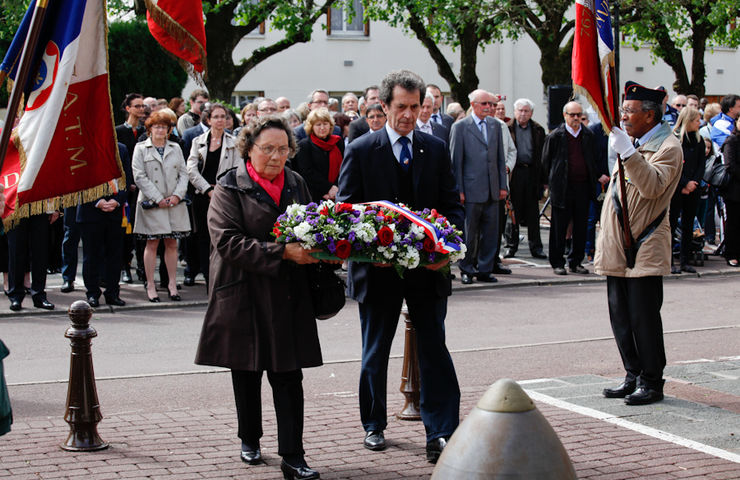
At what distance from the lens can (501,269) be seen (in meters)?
14.9

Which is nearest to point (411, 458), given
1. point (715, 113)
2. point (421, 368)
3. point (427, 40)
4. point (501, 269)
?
point (421, 368)

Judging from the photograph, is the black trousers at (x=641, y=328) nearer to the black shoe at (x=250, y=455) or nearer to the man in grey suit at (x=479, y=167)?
the black shoe at (x=250, y=455)

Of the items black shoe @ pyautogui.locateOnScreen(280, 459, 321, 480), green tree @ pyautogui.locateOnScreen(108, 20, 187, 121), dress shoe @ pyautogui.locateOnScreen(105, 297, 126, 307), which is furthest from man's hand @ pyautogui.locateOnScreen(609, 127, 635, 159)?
green tree @ pyautogui.locateOnScreen(108, 20, 187, 121)

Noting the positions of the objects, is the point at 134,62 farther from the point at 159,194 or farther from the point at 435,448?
the point at 435,448

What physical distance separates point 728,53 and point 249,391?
39.0 m

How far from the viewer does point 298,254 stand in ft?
19.2

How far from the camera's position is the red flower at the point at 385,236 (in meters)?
5.80

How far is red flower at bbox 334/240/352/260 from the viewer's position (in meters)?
5.73

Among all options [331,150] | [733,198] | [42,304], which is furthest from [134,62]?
[733,198]

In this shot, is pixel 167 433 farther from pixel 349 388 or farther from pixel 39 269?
pixel 39 269

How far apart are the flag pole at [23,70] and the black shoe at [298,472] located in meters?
2.36

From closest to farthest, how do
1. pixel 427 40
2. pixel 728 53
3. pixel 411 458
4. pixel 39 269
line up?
pixel 411 458, pixel 39 269, pixel 427 40, pixel 728 53

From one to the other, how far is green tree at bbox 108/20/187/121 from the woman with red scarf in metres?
13.4

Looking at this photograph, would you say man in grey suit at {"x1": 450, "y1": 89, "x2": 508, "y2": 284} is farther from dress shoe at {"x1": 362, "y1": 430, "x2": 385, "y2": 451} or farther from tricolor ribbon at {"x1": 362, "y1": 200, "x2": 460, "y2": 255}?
tricolor ribbon at {"x1": 362, "y1": 200, "x2": 460, "y2": 255}
